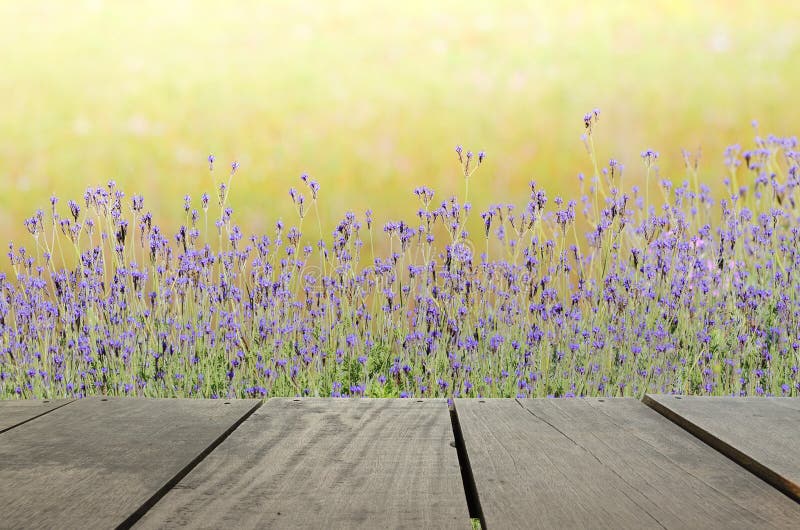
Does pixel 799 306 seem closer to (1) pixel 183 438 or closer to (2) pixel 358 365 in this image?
(2) pixel 358 365

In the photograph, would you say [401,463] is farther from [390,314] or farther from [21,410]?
[390,314]

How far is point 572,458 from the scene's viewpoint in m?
1.13

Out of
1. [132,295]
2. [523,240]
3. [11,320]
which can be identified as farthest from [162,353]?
[523,240]

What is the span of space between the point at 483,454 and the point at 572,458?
12 cm

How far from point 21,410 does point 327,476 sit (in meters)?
0.75

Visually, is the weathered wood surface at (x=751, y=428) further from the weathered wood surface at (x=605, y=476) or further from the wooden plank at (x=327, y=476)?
the wooden plank at (x=327, y=476)

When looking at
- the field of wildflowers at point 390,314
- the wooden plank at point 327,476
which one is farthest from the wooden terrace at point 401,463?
the field of wildflowers at point 390,314

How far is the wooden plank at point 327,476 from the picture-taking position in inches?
35.1

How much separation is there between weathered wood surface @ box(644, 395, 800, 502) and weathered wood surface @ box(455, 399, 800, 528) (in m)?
→ 0.02

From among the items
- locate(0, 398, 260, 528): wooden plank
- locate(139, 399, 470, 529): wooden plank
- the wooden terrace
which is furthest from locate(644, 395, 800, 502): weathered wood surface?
locate(0, 398, 260, 528): wooden plank

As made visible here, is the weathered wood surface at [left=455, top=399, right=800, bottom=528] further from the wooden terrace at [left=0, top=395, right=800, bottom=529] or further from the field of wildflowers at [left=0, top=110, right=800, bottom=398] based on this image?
the field of wildflowers at [left=0, top=110, right=800, bottom=398]

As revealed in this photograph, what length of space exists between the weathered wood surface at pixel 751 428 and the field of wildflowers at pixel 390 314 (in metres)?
1.26

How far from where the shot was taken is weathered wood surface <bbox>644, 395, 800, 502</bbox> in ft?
3.52

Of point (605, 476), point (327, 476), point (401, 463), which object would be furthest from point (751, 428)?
point (327, 476)
